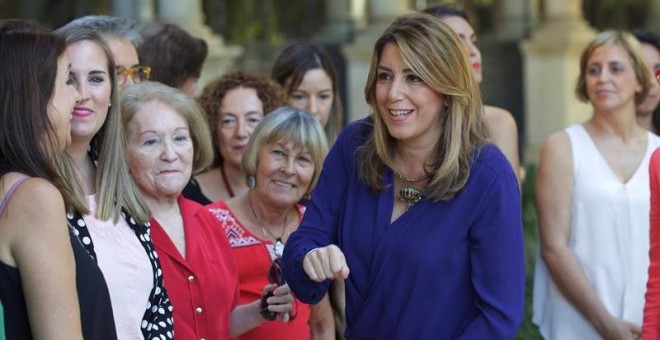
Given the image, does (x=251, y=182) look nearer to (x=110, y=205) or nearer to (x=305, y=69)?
(x=305, y=69)

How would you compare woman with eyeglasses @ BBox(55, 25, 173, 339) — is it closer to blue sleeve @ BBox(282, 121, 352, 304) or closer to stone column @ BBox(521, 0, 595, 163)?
blue sleeve @ BBox(282, 121, 352, 304)

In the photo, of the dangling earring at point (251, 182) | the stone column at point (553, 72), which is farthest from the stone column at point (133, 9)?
the dangling earring at point (251, 182)

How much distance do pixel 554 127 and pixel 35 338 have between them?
16.1 meters

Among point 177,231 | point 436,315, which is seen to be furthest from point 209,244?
point 436,315

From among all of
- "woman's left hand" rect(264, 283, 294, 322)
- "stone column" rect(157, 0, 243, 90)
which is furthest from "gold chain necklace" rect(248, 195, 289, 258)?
"stone column" rect(157, 0, 243, 90)

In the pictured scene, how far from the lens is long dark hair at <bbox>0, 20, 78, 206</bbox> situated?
4.17 m

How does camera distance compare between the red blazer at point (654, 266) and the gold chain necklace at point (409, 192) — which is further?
the red blazer at point (654, 266)

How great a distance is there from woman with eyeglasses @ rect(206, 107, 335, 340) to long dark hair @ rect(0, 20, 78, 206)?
1.78 m

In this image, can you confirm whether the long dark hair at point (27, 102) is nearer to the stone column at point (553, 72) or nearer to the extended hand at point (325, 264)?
the extended hand at point (325, 264)

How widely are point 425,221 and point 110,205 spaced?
1.07 m

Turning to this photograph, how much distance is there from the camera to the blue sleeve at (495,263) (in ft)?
15.2

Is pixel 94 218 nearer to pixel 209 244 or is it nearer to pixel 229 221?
pixel 209 244

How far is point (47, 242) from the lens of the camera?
161 inches

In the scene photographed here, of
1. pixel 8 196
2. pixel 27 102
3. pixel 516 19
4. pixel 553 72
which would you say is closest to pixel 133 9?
pixel 553 72
